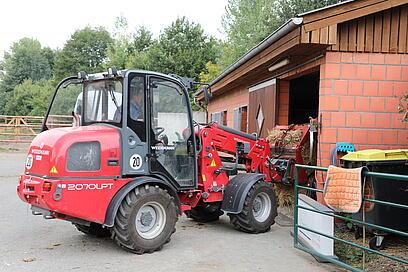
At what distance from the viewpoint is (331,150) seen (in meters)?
7.80

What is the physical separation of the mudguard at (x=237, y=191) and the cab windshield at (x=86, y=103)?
7.26 feet

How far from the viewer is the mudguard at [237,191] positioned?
725 cm

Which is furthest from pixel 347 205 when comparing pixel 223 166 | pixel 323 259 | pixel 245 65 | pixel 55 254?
pixel 245 65

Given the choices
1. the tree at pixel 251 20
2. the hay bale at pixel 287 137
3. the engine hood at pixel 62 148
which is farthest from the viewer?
the tree at pixel 251 20

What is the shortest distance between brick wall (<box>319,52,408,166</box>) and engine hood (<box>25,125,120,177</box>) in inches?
142

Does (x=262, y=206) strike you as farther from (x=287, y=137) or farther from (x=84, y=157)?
(x=84, y=157)

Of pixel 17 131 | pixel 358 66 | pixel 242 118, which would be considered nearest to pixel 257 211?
pixel 358 66

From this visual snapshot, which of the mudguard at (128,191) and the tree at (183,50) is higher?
the tree at (183,50)

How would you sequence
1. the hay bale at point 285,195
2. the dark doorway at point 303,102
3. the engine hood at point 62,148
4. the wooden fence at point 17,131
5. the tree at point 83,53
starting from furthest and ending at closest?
1. the tree at point 83,53
2. the wooden fence at point 17,131
3. the dark doorway at point 303,102
4. the hay bale at point 285,195
5. the engine hood at point 62,148

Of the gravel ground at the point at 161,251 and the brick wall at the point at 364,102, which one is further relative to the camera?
the brick wall at the point at 364,102

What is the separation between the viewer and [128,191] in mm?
5988

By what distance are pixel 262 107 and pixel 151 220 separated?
6028mm

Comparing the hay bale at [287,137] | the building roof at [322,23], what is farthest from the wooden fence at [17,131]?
the building roof at [322,23]

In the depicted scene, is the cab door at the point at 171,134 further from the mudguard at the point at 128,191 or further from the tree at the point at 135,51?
the tree at the point at 135,51
